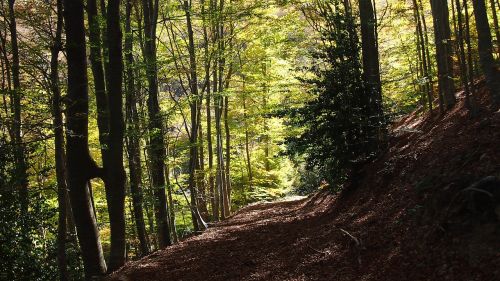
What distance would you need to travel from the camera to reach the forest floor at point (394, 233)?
4.49m

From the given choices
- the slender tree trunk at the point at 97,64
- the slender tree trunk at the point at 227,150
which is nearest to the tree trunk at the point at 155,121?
the slender tree trunk at the point at 97,64

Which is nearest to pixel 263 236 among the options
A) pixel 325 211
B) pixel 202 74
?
pixel 325 211

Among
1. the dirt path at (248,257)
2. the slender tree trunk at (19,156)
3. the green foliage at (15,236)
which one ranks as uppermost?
the slender tree trunk at (19,156)

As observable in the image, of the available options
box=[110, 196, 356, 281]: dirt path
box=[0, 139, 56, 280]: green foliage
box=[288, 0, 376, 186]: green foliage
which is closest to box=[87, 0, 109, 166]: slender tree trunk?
box=[0, 139, 56, 280]: green foliage

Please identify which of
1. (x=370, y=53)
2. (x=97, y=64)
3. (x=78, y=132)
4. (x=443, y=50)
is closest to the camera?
(x=78, y=132)

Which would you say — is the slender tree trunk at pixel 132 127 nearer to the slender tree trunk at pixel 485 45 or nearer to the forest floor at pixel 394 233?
the forest floor at pixel 394 233

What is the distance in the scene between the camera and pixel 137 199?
38.5 feet

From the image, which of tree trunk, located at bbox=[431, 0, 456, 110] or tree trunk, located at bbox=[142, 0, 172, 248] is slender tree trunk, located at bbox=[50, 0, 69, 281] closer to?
tree trunk, located at bbox=[142, 0, 172, 248]

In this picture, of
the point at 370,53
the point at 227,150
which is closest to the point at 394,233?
the point at 370,53

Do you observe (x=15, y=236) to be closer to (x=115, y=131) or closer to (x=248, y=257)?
(x=115, y=131)

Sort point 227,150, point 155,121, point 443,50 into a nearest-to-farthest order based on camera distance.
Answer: point 443,50, point 155,121, point 227,150

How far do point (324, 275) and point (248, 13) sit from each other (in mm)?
9613

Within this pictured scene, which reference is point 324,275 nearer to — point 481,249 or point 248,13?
point 481,249

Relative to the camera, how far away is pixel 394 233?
5.66m
